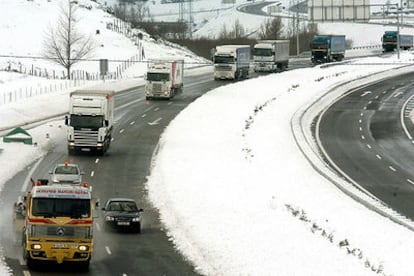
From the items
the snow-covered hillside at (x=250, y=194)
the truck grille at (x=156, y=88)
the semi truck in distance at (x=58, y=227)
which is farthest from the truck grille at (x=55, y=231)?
the truck grille at (x=156, y=88)

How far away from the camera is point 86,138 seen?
177 feet

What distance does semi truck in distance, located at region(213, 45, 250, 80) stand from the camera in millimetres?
102688

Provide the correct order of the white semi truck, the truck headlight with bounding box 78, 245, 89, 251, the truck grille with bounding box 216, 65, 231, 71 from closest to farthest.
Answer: the truck headlight with bounding box 78, 245, 89, 251
the white semi truck
the truck grille with bounding box 216, 65, 231, 71

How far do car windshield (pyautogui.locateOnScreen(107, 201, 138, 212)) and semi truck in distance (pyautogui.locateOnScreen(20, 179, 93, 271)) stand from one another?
22.5ft

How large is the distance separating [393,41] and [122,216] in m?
126

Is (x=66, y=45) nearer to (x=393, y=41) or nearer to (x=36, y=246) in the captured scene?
(x=393, y=41)

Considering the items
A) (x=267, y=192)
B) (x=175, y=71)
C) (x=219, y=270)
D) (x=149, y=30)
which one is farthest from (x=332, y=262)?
(x=149, y=30)

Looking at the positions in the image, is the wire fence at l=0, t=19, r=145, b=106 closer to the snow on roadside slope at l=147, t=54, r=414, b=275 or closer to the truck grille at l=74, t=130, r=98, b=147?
the snow on roadside slope at l=147, t=54, r=414, b=275

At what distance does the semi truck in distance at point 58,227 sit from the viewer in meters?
27.4

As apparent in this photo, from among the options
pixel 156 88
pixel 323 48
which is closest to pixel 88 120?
pixel 156 88

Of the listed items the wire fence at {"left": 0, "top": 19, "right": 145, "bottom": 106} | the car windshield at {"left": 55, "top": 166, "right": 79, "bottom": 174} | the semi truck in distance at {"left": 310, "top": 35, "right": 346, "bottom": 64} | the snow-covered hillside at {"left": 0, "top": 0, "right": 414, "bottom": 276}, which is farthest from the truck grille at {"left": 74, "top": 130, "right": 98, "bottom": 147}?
the semi truck in distance at {"left": 310, "top": 35, "right": 346, "bottom": 64}

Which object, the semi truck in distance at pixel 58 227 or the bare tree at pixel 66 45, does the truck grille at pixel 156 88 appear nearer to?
the bare tree at pixel 66 45

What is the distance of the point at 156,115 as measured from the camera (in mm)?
75625

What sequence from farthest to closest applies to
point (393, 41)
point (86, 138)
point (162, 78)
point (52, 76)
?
point (393, 41)
point (52, 76)
point (162, 78)
point (86, 138)
